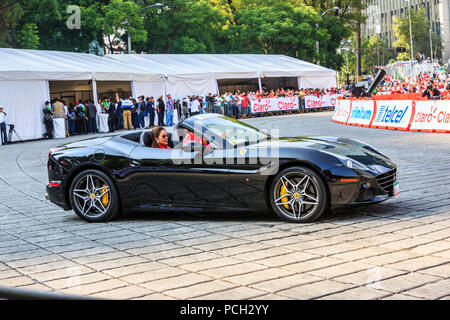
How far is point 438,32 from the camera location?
363ft

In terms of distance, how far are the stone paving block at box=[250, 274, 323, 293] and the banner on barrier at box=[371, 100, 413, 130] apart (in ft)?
55.0

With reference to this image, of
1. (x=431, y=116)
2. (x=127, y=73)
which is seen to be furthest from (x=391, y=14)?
(x=431, y=116)

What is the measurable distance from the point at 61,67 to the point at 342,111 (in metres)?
12.5

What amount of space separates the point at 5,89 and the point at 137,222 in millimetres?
19637

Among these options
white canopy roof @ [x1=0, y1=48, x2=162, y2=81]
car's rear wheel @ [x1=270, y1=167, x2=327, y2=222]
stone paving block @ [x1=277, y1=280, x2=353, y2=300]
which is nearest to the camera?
stone paving block @ [x1=277, y1=280, x2=353, y2=300]

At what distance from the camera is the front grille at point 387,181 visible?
22.6ft

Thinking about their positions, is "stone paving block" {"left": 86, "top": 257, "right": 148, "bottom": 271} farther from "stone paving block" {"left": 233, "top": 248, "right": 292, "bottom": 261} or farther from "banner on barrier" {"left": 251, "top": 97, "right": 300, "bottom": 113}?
"banner on barrier" {"left": 251, "top": 97, "right": 300, "bottom": 113}

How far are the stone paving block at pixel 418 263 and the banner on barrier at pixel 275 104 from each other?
33.9 metres

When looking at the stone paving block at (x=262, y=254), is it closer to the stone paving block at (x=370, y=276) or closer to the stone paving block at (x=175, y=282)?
the stone paving block at (x=175, y=282)

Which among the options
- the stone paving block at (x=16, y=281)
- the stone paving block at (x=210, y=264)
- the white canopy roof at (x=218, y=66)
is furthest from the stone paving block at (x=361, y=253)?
the white canopy roof at (x=218, y=66)

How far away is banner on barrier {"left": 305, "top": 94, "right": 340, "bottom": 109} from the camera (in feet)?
138

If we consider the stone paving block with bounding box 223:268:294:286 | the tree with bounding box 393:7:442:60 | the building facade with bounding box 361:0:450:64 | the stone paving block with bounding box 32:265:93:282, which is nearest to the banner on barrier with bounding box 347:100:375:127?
the stone paving block with bounding box 223:268:294:286

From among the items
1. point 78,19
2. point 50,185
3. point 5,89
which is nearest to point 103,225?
point 50,185
